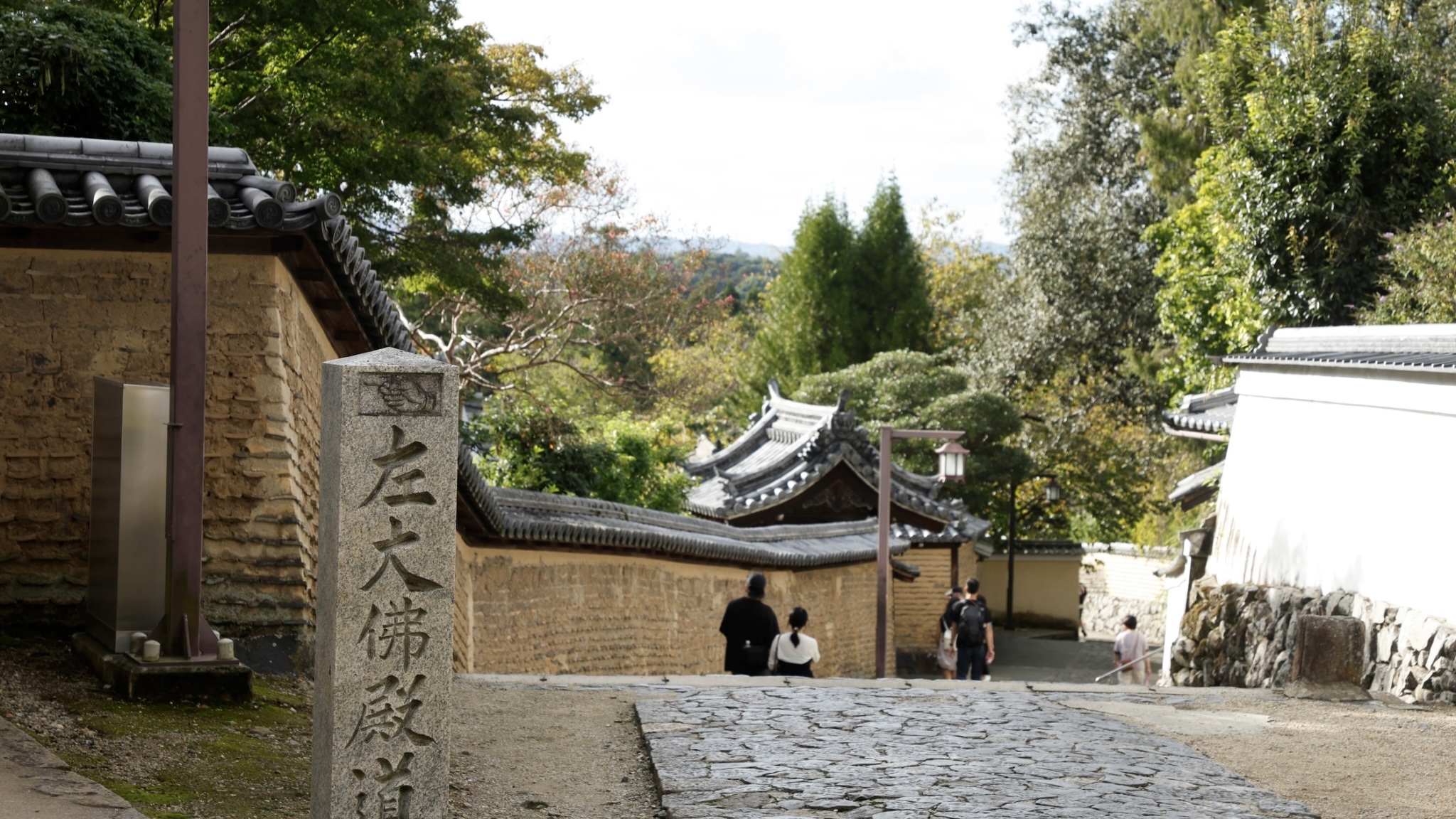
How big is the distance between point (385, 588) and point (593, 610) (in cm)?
870

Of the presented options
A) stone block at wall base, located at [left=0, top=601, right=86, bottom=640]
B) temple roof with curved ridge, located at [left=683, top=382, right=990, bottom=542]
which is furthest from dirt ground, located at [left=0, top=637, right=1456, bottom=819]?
temple roof with curved ridge, located at [left=683, top=382, right=990, bottom=542]

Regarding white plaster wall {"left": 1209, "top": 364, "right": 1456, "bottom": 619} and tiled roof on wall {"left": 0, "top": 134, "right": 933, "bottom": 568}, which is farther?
white plaster wall {"left": 1209, "top": 364, "right": 1456, "bottom": 619}

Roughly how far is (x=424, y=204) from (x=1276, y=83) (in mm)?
12791

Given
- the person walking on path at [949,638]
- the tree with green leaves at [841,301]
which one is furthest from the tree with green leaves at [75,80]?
the tree with green leaves at [841,301]

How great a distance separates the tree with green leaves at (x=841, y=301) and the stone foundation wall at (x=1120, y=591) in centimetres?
906

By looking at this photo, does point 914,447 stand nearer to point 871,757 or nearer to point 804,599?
point 804,599

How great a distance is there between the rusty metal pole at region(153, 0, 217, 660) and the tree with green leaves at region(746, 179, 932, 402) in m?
34.1

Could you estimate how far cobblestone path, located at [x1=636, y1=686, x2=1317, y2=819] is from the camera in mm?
5961

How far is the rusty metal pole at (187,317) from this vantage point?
6.38m

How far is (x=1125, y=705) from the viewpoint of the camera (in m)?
9.20

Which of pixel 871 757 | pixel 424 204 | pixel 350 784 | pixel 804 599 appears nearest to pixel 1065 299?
pixel 804 599

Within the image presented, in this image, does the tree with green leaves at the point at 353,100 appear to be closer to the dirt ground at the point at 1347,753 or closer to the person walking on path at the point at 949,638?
the person walking on path at the point at 949,638

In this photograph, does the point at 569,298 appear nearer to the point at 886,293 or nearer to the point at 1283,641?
the point at 1283,641

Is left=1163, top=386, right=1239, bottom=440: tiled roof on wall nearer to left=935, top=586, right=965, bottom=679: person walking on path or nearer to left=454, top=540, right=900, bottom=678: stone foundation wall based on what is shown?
left=935, top=586, right=965, bottom=679: person walking on path
